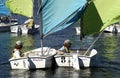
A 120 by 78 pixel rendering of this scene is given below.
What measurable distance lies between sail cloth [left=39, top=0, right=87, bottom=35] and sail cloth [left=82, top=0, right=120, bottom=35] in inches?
43.6

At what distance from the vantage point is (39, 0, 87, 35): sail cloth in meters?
32.3

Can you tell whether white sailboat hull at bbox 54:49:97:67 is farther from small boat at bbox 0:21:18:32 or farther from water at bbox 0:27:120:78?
small boat at bbox 0:21:18:32

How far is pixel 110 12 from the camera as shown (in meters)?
→ 31.7

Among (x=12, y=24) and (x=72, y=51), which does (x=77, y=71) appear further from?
(x=12, y=24)

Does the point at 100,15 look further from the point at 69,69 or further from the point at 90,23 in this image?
the point at 69,69

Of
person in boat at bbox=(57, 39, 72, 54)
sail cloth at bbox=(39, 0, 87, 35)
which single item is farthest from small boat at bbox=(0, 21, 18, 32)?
person in boat at bbox=(57, 39, 72, 54)

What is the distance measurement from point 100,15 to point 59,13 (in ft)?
9.35

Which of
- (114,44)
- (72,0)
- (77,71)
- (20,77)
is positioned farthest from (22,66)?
(114,44)

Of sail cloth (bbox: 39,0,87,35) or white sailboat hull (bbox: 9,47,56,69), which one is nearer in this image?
white sailboat hull (bbox: 9,47,56,69)

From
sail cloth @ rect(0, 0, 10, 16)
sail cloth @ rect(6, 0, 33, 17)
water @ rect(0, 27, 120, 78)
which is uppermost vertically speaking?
sail cloth @ rect(0, 0, 10, 16)

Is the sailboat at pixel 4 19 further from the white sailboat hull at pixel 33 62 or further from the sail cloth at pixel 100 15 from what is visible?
the white sailboat hull at pixel 33 62

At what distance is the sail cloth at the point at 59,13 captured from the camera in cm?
3228

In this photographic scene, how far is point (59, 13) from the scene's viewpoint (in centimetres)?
3244

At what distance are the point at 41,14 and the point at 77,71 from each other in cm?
476
